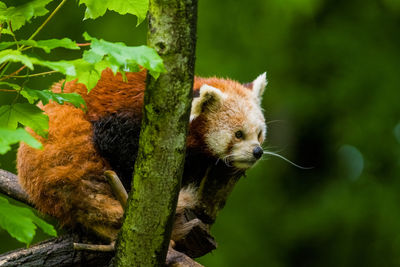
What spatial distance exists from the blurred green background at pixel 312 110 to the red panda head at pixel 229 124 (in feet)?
8.10

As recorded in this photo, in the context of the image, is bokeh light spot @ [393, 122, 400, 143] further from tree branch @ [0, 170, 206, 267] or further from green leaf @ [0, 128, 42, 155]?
green leaf @ [0, 128, 42, 155]

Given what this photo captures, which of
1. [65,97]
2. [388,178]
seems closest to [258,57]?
[388,178]

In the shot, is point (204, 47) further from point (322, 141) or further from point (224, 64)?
point (322, 141)

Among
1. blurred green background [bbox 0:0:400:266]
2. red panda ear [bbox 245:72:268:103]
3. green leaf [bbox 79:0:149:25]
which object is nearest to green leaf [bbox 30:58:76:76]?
green leaf [bbox 79:0:149:25]

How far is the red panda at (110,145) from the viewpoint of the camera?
281 centimetres

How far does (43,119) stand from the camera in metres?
2.18

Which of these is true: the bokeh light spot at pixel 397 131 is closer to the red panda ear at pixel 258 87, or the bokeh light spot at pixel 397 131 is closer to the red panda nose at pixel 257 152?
the red panda ear at pixel 258 87

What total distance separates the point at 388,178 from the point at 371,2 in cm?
206

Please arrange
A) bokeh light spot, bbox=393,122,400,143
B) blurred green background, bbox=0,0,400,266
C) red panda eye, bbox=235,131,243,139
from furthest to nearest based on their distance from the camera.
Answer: bokeh light spot, bbox=393,122,400,143 → blurred green background, bbox=0,0,400,266 → red panda eye, bbox=235,131,243,139

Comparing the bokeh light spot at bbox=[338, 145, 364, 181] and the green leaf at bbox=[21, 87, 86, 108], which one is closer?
the green leaf at bbox=[21, 87, 86, 108]

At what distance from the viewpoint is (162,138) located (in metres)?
2.09

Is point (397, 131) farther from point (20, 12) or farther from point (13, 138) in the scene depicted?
point (13, 138)

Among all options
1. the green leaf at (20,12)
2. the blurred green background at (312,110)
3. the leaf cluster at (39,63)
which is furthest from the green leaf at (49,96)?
the blurred green background at (312,110)

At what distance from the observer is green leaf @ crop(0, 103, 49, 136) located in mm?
2121
